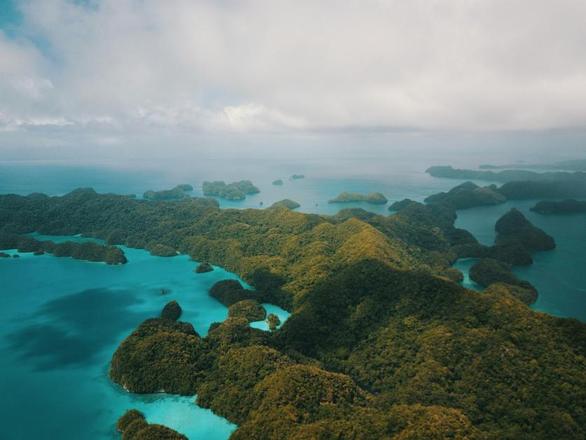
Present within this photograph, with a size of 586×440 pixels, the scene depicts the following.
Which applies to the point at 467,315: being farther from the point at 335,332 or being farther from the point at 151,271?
the point at 151,271

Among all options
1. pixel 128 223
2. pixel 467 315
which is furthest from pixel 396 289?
pixel 128 223

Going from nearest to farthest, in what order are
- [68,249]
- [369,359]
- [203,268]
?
[369,359]
[203,268]
[68,249]

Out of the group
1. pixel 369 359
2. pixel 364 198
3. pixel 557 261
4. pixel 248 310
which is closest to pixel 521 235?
pixel 557 261

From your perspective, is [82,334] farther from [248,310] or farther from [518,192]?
[518,192]

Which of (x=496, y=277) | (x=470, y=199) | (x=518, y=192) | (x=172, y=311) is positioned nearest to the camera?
(x=172, y=311)

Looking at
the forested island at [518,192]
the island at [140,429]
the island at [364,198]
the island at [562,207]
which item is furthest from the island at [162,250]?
the island at [562,207]
